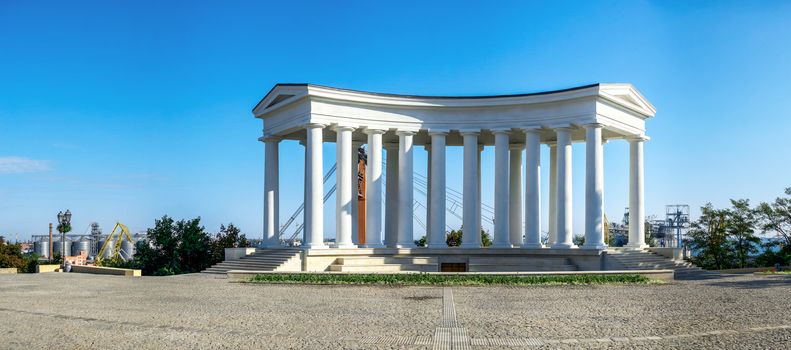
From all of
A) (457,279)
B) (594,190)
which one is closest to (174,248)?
(457,279)

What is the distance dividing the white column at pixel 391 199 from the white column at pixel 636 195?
1940cm

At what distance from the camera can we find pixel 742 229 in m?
60.7

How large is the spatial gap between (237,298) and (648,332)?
688 inches

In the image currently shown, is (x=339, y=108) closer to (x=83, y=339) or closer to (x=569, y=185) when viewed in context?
(x=569, y=185)

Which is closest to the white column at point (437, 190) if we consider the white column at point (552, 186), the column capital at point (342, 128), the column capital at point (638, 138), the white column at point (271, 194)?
the column capital at point (342, 128)

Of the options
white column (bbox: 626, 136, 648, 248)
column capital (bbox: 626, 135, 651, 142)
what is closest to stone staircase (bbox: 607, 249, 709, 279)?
white column (bbox: 626, 136, 648, 248)

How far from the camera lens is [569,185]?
53750mm

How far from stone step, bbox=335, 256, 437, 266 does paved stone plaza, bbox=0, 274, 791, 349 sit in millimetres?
14564

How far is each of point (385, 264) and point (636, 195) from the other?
21.1 meters

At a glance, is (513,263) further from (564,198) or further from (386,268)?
(386,268)

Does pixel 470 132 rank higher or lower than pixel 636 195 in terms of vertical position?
higher

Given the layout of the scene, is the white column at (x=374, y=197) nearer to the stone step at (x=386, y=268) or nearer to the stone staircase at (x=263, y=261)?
the stone step at (x=386, y=268)

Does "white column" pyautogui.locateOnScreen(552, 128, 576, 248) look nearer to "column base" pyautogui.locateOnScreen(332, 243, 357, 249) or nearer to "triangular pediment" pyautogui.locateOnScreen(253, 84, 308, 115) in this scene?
"column base" pyautogui.locateOnScreen(332, 243, 357, 249)

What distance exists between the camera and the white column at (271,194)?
59.3m
